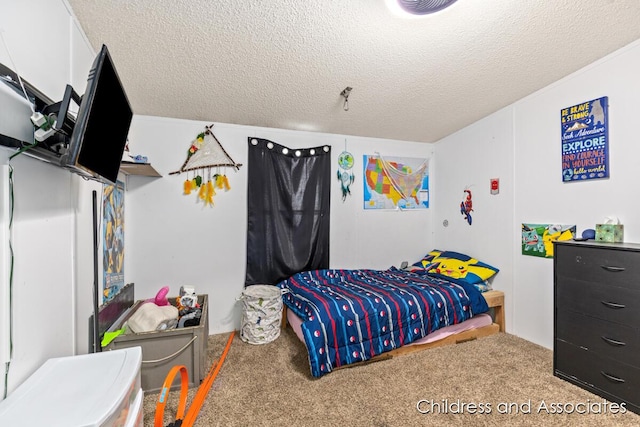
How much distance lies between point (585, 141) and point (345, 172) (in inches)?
85.3

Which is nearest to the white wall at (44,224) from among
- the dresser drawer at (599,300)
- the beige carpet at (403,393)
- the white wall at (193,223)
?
the beige carpet at (403,393)

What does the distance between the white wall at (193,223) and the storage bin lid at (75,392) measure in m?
1.70

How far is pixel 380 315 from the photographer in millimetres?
2156

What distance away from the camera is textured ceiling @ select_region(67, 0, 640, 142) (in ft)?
4.75

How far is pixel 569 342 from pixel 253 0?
292 centimetres

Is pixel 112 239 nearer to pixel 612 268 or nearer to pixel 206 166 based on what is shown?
pixel 206 166

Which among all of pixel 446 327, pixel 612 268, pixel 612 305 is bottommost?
pixel 446 327

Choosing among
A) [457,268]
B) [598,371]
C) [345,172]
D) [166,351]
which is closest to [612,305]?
[598,371]

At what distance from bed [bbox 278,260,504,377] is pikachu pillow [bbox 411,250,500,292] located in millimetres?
100

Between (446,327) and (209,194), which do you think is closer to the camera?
(446,327)

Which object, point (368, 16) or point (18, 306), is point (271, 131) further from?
point (18, 306)

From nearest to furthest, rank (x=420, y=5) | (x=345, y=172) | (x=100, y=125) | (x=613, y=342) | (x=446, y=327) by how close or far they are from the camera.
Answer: (x=100, y=125) → (x=420, y=5) → (x=613, y=342) → (x=446, y=327) → (x=345, y=172)

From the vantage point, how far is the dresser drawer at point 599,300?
1584 mm

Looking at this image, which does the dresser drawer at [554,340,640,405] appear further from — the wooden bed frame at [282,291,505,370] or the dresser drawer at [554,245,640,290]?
the wooden bed frame at [282,291,505,370]
